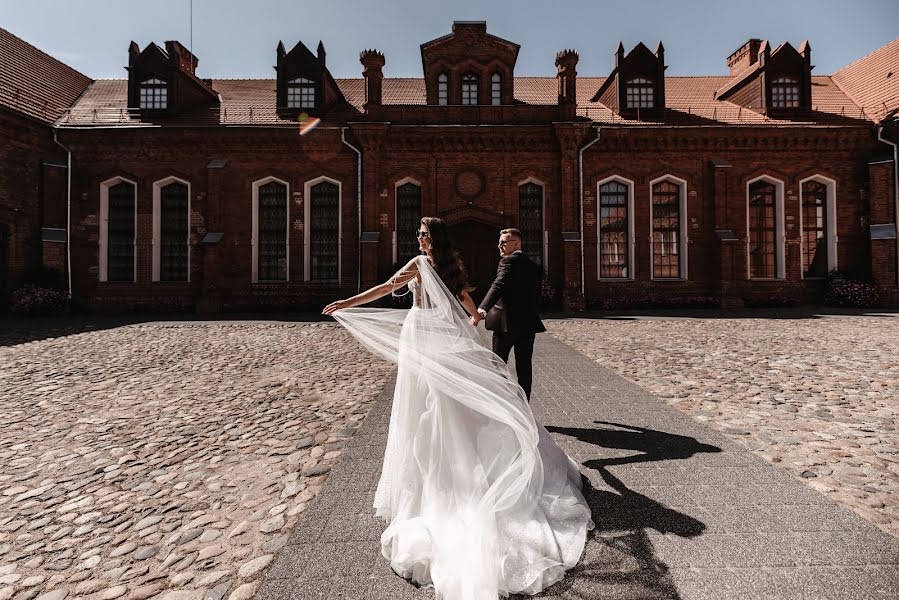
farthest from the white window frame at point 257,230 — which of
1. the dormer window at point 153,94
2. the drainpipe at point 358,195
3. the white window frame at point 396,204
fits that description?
the dormer window at point 153,94

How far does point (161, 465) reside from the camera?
3.77 meters

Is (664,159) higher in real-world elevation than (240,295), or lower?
higher

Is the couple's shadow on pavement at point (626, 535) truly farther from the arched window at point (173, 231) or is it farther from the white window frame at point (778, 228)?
the arched window at point (173, 231)

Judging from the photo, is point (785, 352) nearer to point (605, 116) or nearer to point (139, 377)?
point (139, 377)

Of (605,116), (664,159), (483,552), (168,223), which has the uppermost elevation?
(605,116)

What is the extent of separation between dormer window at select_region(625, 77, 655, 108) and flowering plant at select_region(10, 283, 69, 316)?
81.1 ft

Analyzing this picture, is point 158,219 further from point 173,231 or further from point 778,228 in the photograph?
point 778,228

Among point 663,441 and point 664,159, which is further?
point 664,159

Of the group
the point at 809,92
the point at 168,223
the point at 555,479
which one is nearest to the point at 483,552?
the point at 555,479

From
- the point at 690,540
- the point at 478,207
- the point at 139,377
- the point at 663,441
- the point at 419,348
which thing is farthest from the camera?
the point at 478,207

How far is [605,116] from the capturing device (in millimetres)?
18625

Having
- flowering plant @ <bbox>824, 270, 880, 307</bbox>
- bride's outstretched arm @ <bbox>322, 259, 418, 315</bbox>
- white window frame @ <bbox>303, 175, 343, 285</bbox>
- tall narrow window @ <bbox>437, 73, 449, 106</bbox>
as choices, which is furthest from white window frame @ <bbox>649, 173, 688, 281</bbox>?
bride's outstretched arm @ <bbox>322, 259, 418, 315</bbox>

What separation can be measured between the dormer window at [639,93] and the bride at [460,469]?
19481 mm

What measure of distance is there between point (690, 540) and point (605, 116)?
1954 cm
